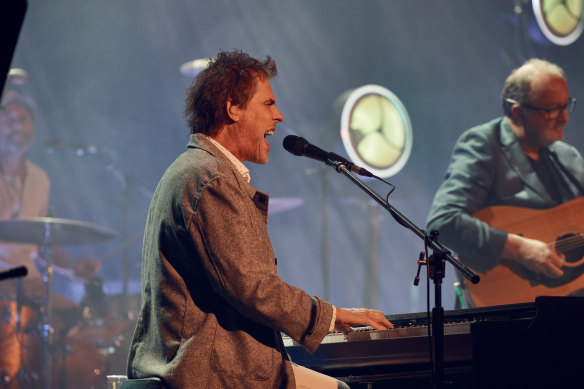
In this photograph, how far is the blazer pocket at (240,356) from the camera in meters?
2.22

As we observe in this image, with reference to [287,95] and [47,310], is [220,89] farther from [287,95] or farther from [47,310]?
[287,95]

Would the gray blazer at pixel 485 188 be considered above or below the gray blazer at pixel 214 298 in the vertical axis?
above

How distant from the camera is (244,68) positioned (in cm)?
273

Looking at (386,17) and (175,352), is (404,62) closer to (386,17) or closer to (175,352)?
(386,17)

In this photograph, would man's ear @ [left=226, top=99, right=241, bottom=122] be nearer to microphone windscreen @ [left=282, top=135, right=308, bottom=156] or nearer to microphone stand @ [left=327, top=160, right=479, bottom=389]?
microphone windscreen @ [left=282, top=135, right=308, bottom=156]

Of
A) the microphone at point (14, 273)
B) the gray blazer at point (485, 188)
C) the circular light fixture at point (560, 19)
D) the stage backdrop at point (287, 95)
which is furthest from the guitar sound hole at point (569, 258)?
the microphone at point (14, 273)

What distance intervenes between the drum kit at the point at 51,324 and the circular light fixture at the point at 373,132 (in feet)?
8.13

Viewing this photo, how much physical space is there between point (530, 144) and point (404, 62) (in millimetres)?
3526

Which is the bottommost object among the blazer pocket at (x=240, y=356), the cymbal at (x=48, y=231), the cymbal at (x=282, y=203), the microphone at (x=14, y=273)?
the blazer pocket at (x=240, y=356)

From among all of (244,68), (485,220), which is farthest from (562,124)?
(244,68)

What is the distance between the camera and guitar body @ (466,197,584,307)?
4.34 m

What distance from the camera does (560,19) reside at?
19.1ft

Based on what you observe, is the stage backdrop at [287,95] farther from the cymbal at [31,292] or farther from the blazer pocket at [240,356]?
the blazer pocket at [240,356]

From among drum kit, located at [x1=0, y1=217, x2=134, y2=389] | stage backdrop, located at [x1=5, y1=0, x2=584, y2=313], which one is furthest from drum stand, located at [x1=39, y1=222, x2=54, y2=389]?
stage backdrop, located at [x1=5, y1=0, x2=584, y2=313]
